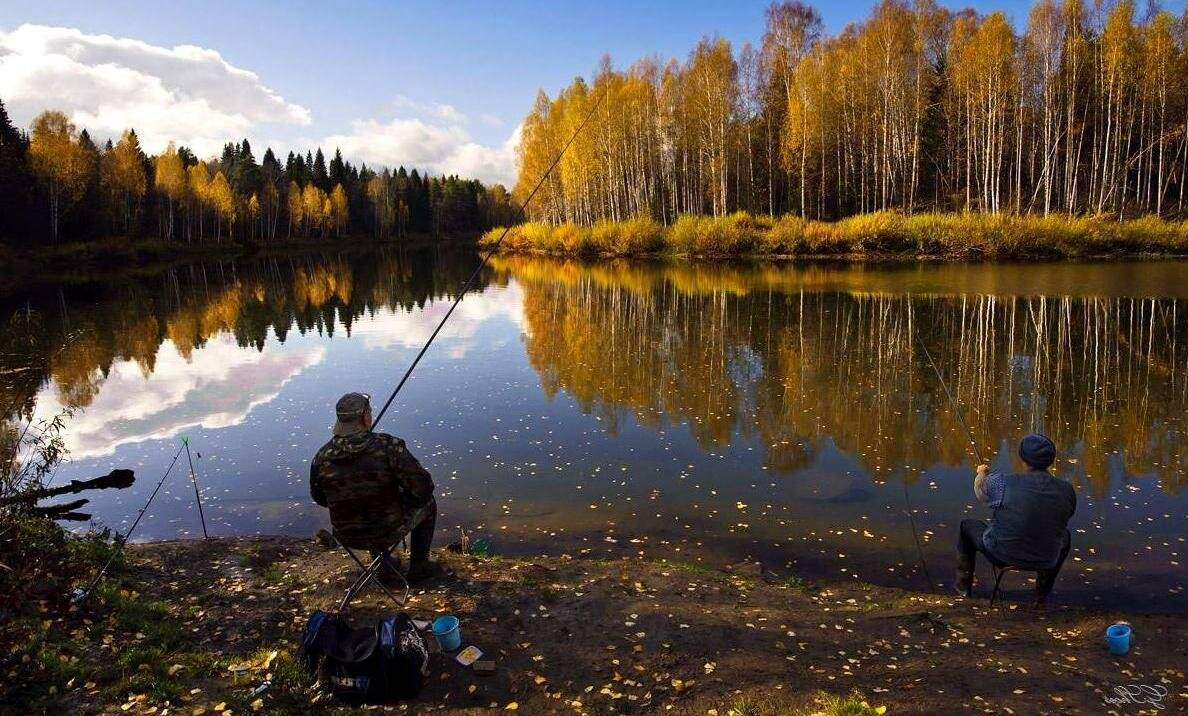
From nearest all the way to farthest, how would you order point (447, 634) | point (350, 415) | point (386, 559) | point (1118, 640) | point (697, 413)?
point (1118, 640) → point (447, 634) → point (350, 415) → point (386, 559) → point (697, 413)

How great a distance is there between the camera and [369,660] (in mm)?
4852

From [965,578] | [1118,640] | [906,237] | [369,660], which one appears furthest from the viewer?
[906,237]

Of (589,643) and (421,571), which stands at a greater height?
(421,571)

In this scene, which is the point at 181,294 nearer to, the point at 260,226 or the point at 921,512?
the point at 921,512

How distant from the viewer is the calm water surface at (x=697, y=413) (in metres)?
8.60

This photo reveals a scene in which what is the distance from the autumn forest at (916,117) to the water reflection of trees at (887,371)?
952 inches

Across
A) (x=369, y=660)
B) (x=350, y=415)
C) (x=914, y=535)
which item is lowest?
(x=914, y=535)

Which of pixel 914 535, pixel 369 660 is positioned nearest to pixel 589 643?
pixel 369 660

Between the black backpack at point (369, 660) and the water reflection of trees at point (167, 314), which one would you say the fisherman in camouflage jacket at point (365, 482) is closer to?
the black backpack at point (369, 660)

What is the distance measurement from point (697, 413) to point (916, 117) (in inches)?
1619

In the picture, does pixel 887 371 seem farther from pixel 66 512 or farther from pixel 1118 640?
pixel 66 512

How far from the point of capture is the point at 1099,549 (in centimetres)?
769

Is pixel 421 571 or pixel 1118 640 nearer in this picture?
pixel 1118 640

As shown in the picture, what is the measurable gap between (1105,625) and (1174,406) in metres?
9.11
